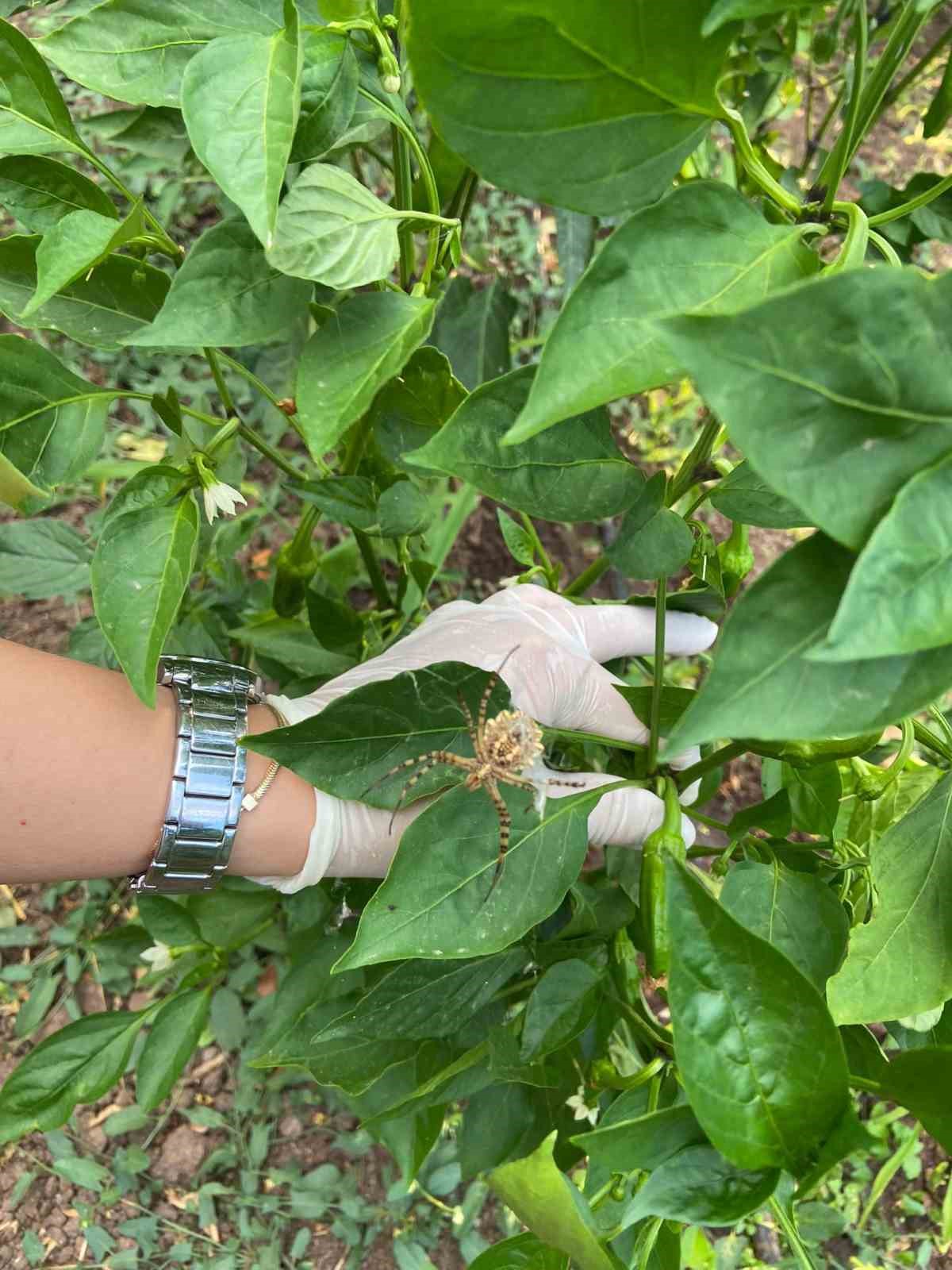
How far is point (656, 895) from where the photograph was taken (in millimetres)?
719

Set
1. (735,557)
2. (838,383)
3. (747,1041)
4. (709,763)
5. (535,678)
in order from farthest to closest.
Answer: (535,678)
(735,557)
(709,763)
(747,1041)
(838,383)

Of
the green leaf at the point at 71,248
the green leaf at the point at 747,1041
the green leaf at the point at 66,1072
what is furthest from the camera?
the green leaf at the point at 66,1072

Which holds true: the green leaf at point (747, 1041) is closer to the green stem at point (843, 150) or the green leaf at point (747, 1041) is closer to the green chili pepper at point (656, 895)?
the green chili pepper at point (656, 895)

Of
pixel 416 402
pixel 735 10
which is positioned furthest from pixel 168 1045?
pixel 735 10

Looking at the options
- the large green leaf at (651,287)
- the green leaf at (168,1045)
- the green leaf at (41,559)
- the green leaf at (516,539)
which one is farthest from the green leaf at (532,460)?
the green leaf at (168,1045)

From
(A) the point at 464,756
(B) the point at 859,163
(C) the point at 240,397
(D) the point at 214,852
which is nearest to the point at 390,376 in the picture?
(A) the point at 464,756

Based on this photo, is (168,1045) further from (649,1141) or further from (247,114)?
(247,114)

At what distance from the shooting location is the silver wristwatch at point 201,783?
0.82m

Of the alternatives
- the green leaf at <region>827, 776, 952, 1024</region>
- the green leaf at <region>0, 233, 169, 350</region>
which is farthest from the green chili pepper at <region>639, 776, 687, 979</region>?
the green leaf at <region>0, 233, 169, 350</region>

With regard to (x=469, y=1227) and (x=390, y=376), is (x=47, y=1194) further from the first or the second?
(x=390, y=376)

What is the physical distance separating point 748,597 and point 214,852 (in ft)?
1.99

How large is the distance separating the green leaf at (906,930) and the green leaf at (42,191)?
2.43 feet

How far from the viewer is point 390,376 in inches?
25.7

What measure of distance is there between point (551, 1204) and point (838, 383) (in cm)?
42
